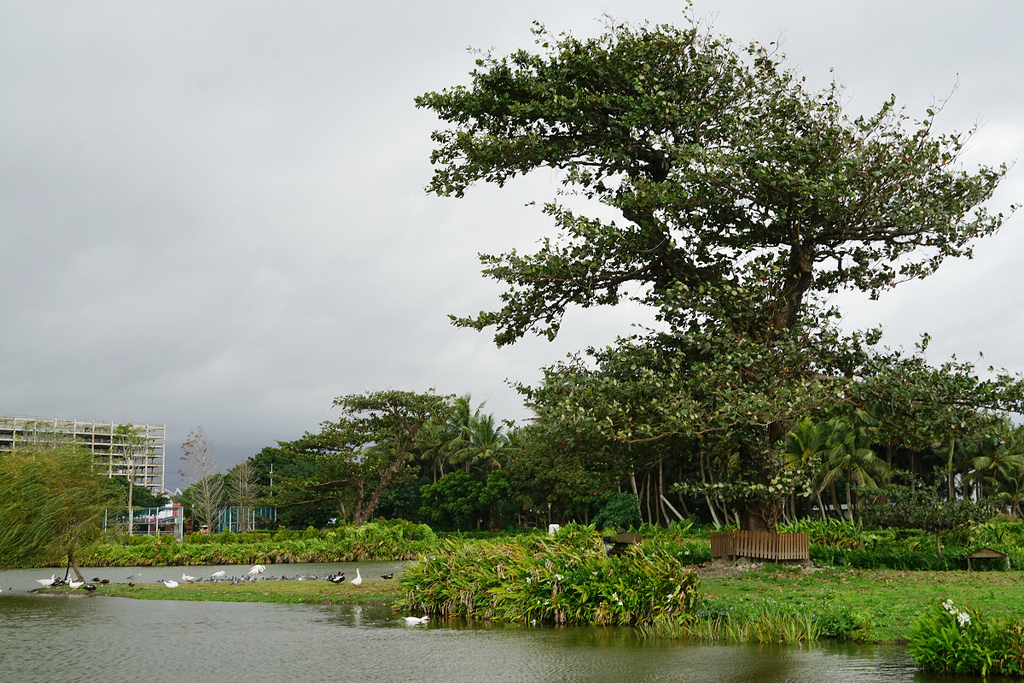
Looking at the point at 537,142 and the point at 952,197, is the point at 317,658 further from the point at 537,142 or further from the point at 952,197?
the point at 952,197

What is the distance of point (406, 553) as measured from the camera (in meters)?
35.9

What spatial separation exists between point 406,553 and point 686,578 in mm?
25643

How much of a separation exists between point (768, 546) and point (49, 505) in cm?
1816

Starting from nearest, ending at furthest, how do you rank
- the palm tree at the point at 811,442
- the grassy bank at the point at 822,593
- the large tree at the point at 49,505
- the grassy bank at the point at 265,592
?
the grassy bank at the point at 822,593 → the grassy bank at the point at 265,592 → the large tree at the point at 49,505 → the palm tree at the point at 811,442

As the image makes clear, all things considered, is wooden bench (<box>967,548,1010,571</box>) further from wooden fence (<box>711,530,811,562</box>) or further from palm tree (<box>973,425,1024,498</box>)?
palm tree (<box>973,425,1024,498</box>)

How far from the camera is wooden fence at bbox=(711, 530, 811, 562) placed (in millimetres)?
17109

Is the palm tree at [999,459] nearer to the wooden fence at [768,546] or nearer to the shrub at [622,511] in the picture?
the shrub at [622,511]

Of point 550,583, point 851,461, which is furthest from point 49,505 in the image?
point 851,461

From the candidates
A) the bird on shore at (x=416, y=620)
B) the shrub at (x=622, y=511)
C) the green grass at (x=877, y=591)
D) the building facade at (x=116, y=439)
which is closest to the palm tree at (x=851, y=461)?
the shrub at (x=622, y=511)

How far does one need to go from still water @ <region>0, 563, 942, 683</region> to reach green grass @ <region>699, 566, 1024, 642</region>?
152 cm

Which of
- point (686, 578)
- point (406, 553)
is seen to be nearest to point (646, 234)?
point (686, 578)

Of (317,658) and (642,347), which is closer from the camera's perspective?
(317,658)

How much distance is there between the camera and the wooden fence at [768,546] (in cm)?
1711

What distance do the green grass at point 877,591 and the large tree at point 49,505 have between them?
1684 cm
